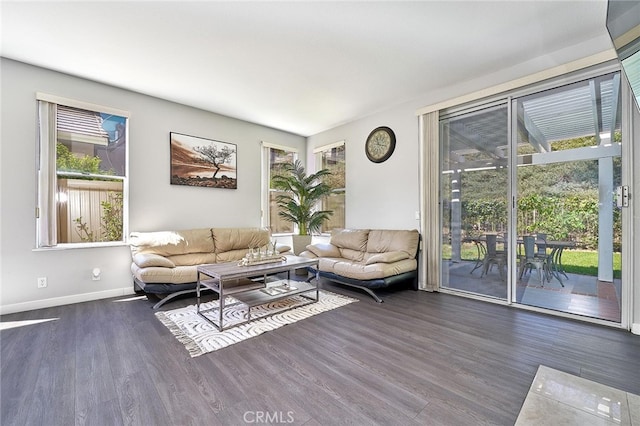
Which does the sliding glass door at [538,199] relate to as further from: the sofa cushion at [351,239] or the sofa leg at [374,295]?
the sofa cushion at [351,239]

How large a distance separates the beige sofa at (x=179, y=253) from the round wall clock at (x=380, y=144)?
2.23 meters

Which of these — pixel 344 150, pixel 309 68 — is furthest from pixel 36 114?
pixel 344 150

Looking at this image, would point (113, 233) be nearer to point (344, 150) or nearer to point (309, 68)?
point (309, 68)

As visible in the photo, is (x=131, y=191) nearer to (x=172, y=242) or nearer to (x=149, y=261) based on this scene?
(x=172, y=242)

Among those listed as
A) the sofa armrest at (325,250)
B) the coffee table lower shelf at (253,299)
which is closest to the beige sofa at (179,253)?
the sofa armrest at (325,250)

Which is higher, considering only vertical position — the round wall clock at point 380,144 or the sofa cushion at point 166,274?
the round wall clock at point 380,144

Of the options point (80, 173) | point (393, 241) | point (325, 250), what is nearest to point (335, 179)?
point (325, 250)

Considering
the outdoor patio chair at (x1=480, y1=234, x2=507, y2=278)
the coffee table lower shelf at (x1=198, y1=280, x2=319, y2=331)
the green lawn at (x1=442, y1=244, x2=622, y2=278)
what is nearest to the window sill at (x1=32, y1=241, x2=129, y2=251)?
the coffee table lower shelf at (x1=198, y1=280, x2=319, y2=331)

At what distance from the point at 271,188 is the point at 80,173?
2.91 metres

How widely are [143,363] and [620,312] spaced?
4.26m

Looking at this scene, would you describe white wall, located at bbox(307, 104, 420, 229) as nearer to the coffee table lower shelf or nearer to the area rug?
the area rug

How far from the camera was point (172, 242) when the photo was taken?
3.89 metres

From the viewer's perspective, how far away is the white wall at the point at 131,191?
3080mm

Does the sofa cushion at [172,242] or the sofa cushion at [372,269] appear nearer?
the sofa cushion at [372,269]
